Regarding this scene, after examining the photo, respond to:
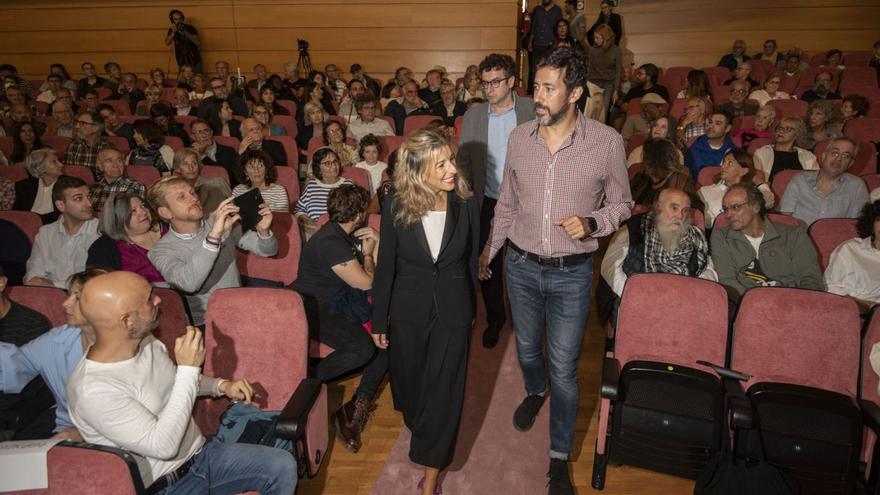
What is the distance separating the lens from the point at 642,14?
361 inches

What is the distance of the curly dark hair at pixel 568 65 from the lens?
6.13ft

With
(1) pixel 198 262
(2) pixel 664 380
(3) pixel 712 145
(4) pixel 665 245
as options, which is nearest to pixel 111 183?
(1) pixel 198 262

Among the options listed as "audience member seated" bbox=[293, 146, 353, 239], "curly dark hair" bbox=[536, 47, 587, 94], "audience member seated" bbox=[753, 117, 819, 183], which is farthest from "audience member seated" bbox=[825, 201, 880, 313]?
"audience member seated" bbox=[293, 146, 353, 239]

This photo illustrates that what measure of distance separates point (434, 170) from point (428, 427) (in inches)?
37.6

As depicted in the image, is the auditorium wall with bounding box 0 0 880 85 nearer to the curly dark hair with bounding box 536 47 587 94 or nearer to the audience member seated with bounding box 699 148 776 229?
the audience member seated with bounding box 699 148 776 229

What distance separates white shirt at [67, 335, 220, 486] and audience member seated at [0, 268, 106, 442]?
0.33 meters

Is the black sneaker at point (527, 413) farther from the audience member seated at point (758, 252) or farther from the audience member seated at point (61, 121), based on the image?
the audience member seated at point (61, 121)

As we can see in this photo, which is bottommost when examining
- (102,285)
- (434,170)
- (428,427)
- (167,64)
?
(428,427)

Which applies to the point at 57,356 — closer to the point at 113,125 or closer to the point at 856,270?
the point at 856,270

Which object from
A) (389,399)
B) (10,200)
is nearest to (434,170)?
(389,399)

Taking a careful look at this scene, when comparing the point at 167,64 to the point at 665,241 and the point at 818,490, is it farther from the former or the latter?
the point at 818,490

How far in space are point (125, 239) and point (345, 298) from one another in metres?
1.09

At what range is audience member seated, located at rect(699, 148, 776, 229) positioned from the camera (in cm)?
352

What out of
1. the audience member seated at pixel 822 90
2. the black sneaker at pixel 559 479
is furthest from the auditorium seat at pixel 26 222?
the audience member seated at pixel 822 90
